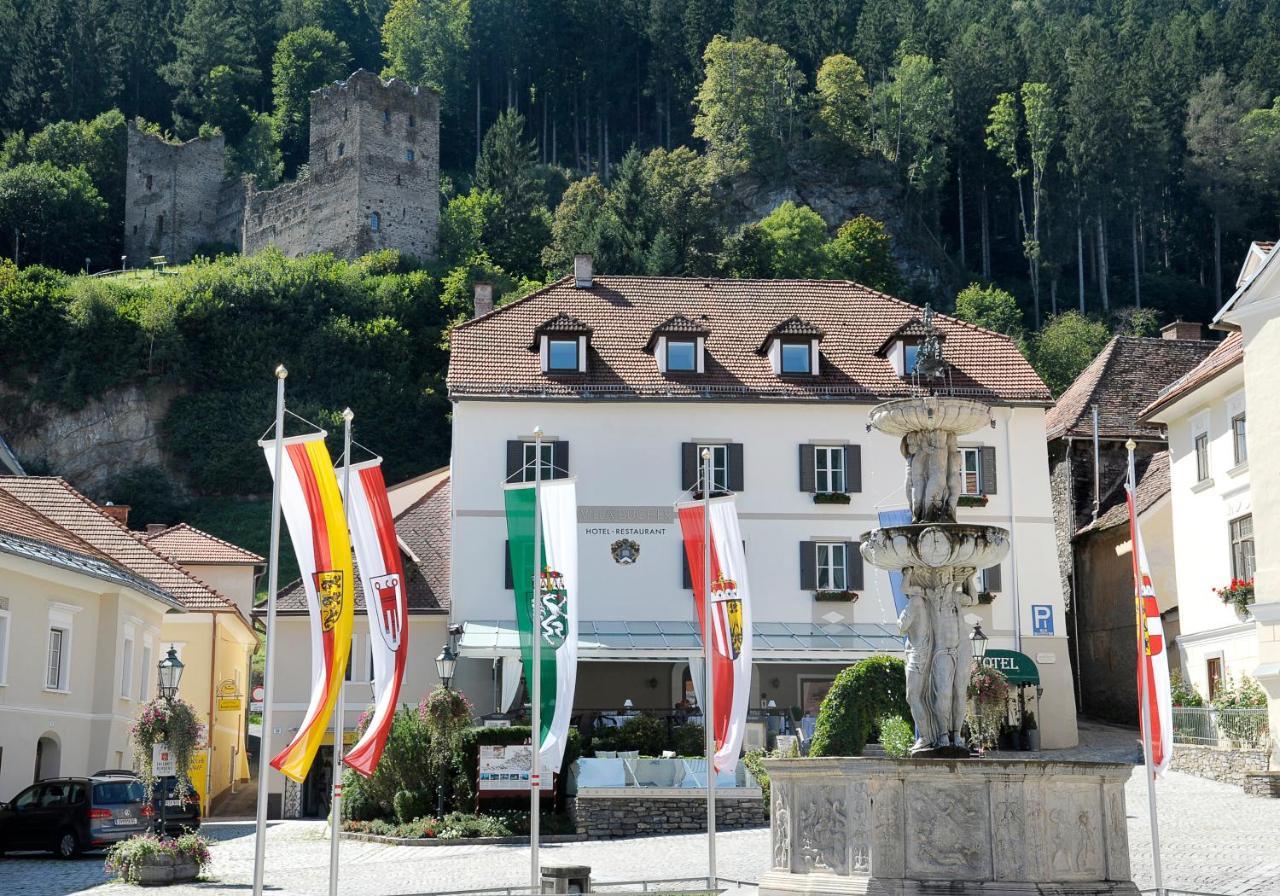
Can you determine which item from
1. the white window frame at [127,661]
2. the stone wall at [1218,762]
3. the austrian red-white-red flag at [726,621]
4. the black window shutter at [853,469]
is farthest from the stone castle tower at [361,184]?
the austrian red-white-red flag at [726,621]

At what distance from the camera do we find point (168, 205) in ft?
371

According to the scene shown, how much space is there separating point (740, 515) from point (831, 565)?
2453 mm

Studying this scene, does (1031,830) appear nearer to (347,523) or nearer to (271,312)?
(347,523)

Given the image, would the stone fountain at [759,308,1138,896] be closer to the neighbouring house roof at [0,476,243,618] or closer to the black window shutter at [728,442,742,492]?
the black window shutter at [728,442,742,492]

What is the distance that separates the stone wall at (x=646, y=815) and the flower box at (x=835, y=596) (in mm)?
11137

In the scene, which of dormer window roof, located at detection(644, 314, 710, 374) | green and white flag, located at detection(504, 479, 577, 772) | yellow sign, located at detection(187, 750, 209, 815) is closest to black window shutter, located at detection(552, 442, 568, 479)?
dormer window roof, located at detection(644, 314, 710, 374)

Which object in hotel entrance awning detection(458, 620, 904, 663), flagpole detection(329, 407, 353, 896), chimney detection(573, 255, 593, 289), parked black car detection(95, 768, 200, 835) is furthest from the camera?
chimney detection(573, 255, 593, 289)

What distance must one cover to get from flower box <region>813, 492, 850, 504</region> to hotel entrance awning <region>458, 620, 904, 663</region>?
115 inches

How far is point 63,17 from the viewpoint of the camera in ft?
408

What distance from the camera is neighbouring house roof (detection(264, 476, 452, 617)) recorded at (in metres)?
40.1

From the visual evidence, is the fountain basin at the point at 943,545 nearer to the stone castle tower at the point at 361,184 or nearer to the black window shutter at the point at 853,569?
the black window shutter at the point at 853,569

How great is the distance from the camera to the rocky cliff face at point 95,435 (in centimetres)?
8131

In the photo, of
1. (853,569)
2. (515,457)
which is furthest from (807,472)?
(515,457)

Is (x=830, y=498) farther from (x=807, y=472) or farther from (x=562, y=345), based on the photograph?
(x=562, y=345)
